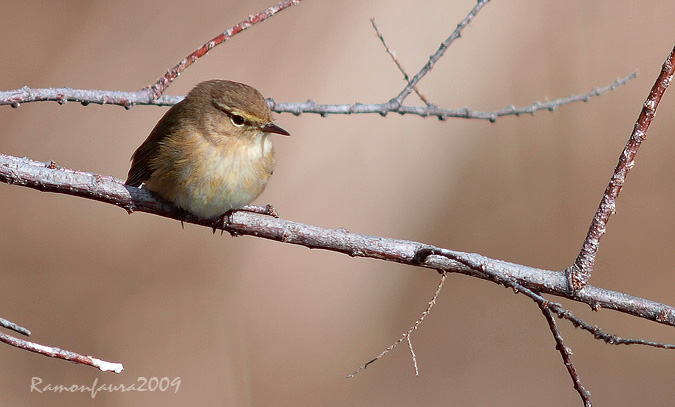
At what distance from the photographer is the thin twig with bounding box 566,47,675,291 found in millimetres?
2457

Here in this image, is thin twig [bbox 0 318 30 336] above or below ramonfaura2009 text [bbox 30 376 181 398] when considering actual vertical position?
below

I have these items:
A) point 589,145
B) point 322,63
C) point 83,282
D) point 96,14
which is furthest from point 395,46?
point 83,282

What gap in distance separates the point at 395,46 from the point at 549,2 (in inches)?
58.6

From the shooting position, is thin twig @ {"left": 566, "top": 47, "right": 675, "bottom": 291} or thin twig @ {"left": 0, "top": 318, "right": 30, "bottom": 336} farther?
thin twig @ {"left": 566, "top": 47, "right": 675, "bottom": 291}

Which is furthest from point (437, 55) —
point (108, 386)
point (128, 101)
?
point (108, 386)

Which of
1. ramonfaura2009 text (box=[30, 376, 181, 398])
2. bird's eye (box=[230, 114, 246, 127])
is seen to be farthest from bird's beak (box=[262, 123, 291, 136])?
ramonfaura2009 text (box=[30, 376, 181, 398])

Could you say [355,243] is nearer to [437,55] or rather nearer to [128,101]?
[437,55]

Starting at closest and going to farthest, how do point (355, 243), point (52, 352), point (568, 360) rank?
point (52, 352)
point (568, 360)
point (355, 243)

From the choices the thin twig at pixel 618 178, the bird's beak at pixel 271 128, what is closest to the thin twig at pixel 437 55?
the bird's beak at pixel 271 128

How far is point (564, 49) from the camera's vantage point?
595 centimetres

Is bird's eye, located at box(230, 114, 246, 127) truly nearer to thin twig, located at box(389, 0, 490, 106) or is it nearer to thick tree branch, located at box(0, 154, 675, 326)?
thick tree branch, located at box(0, 154, 675, 326)

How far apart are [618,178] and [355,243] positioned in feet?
3.63

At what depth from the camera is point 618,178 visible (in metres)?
2.55

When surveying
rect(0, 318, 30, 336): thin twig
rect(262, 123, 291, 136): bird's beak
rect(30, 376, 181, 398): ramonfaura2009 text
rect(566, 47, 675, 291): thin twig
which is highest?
rect(262, 123, 291, 136): bird's beak
